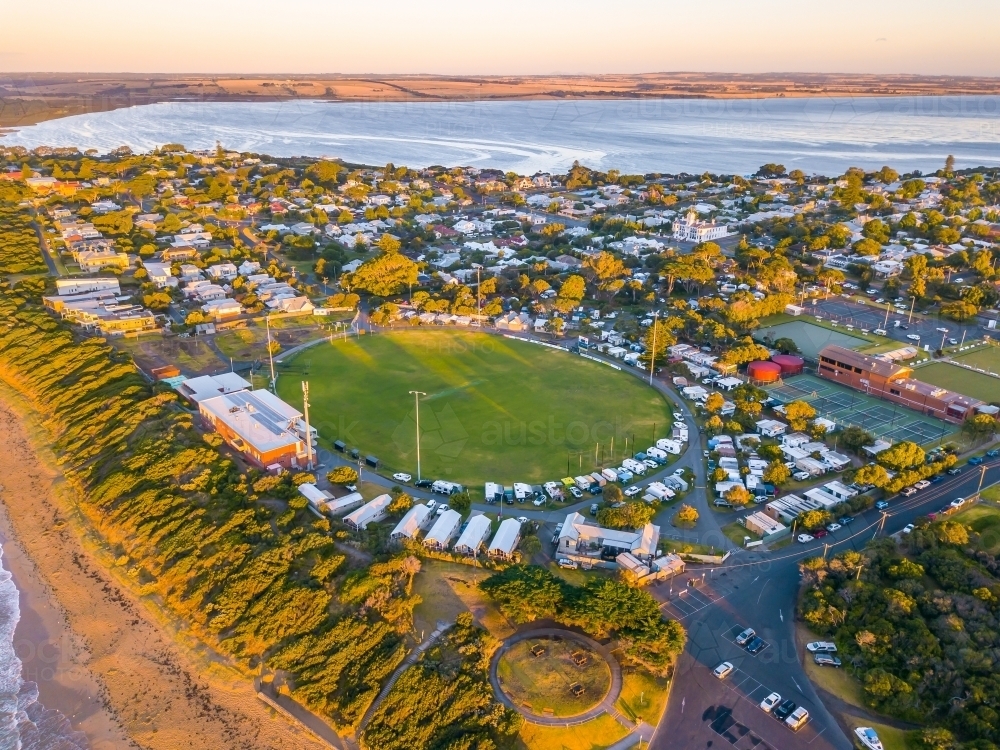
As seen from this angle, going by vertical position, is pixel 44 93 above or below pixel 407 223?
above

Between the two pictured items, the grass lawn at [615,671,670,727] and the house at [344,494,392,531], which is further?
the house at [344,494,392,531]

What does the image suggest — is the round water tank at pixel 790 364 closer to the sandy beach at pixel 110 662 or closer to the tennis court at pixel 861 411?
the tennis court at pixel 861 411

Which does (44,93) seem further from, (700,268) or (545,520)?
(545,520)

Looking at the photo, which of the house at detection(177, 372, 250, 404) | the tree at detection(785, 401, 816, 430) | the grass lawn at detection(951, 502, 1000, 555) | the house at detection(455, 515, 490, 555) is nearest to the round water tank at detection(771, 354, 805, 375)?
the tree at detection(785, 401, 816, 430)

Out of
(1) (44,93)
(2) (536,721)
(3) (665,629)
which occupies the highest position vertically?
(1) (44,93)

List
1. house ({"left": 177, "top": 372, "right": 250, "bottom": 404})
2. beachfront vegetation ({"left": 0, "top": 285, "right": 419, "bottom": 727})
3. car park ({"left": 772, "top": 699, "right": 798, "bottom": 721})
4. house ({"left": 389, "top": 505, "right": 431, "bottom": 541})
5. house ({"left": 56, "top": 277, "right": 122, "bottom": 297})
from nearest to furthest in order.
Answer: car park ({"left": 772, "top": 699, "right": 798, "bottom": 721}) < beachfront vegetation ({"left": 0, "top": 285, "right": 419, "bottom": 727}) < house ({"left": 389, "top": 505, "right": 431, "bottom": 541}) < house ({"left": 177, "top": 372, "right": 250, "bottom": 404}) < house ({"left": 56, "top": 277, "right": 122, "bottom": 297})

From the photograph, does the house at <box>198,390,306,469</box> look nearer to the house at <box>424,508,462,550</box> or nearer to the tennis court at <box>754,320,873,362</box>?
the house at <box>424,508,462,550</box>

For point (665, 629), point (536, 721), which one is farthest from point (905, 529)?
point (536, 721)
